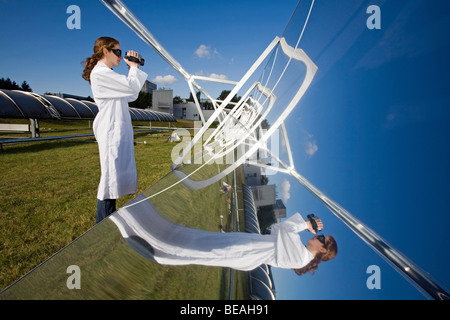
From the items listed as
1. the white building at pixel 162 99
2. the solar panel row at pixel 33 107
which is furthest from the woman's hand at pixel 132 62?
the white building at pixel 162 99

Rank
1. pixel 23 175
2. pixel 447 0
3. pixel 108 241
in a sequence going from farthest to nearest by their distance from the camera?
pixel 23 175, pixel 108 241, pixel 447 0

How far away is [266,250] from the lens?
0.63 m

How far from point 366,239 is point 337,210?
15cm

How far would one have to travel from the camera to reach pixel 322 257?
1.89ft

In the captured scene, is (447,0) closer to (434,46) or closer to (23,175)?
(434,46)

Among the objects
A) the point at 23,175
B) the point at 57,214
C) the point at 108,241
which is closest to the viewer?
the point at 108,241

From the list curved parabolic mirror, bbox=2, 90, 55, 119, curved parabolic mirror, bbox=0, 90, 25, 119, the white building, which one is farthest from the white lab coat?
the white building

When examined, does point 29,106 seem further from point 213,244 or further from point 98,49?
point 213,244

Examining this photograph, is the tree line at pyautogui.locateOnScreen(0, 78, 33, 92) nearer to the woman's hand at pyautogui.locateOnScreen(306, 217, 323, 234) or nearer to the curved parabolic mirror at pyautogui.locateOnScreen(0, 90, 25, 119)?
the curved parabolic mirror at pyautogui.locateOnScreen(0, 90, 25, 119)

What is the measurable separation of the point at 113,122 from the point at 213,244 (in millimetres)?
1032

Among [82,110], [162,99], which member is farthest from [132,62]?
[162,99]

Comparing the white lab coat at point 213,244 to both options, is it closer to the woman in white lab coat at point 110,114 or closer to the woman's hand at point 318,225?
the woman's hand at point 318,225
